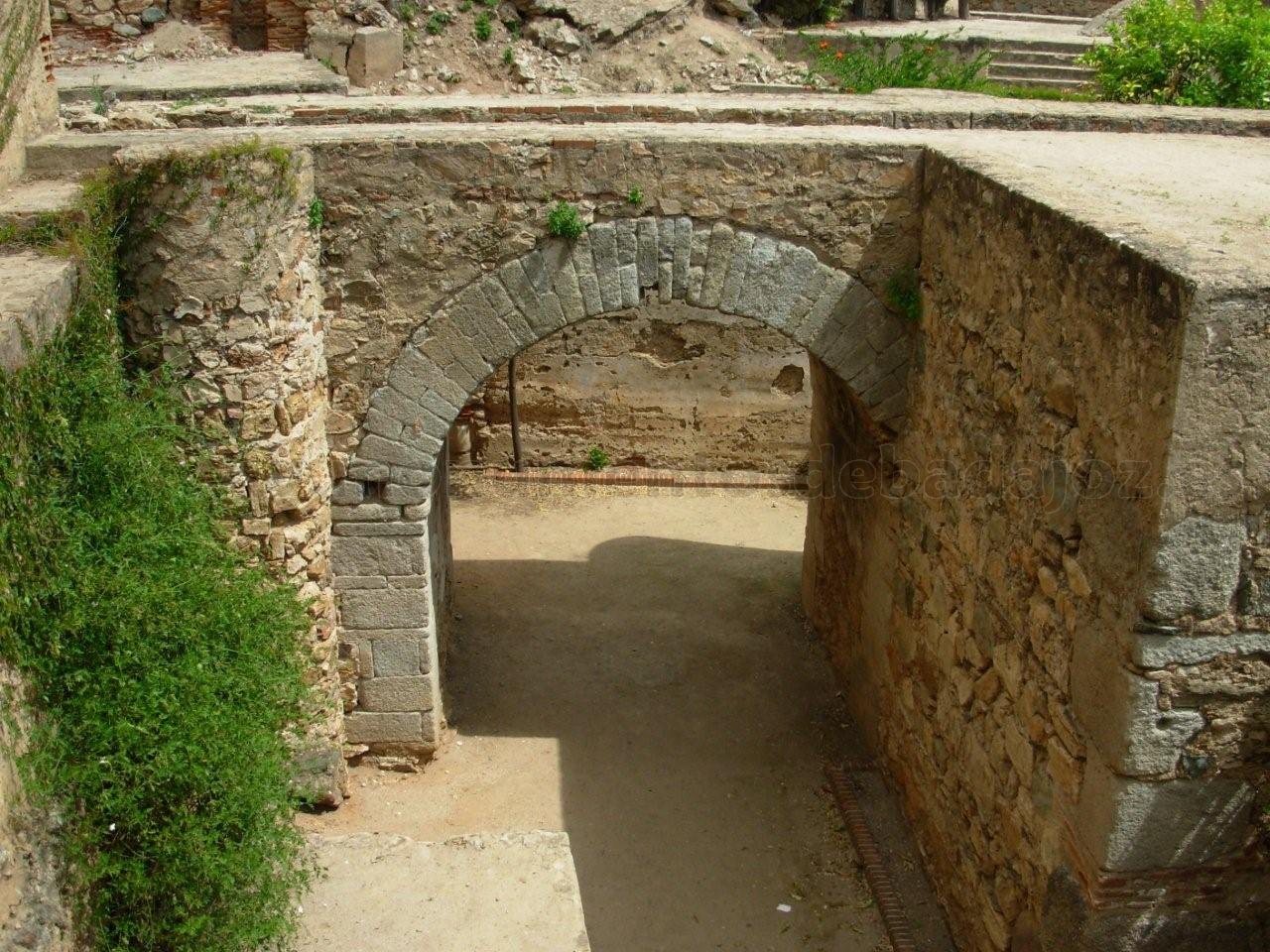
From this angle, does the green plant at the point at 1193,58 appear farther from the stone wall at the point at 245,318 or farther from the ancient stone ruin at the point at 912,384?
the stone wall at the point at 245,318

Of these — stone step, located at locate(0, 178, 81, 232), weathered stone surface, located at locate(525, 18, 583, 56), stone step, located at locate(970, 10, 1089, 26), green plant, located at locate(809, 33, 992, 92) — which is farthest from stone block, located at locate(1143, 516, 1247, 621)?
stone step, located at locate(970, 10, 1089, 26)

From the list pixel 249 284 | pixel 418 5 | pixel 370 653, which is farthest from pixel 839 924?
pixel 418 5

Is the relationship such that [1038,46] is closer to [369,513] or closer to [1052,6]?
[1052,6]

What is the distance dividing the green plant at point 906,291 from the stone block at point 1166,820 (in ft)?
8.48

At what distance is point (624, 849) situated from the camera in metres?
6.04

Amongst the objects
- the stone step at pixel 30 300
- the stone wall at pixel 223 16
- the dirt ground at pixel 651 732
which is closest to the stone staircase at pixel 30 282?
the stone step at pixel 30 300

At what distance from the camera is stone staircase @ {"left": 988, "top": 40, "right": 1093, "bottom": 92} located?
1189 centimetres

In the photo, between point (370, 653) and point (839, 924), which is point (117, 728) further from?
point (839, 924)

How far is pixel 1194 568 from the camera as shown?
137 inches

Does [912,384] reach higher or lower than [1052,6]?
lower

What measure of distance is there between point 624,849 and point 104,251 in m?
3.66

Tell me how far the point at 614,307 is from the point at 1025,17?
12880 millimetres

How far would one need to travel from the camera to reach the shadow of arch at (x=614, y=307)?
570 centimetres

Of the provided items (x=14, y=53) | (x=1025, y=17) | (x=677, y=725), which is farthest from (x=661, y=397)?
(x=1025, y=17)
